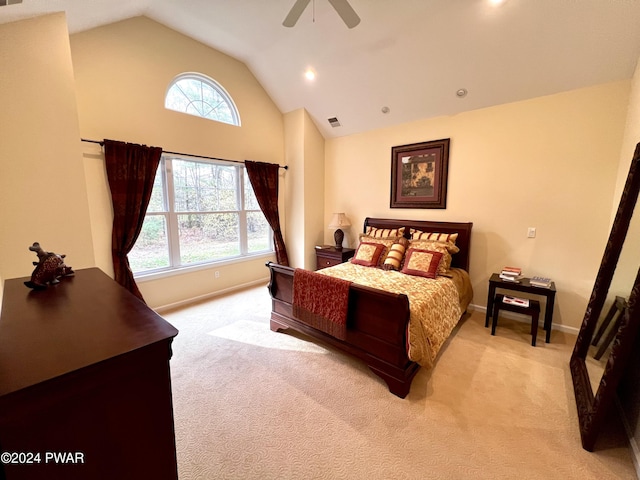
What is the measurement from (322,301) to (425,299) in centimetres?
93

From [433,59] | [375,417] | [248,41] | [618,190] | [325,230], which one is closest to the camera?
[375,417]

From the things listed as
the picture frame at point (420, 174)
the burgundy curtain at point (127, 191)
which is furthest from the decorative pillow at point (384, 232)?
the burgundy curtain at point (127, 191)

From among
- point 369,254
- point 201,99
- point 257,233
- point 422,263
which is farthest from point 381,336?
point 201,99

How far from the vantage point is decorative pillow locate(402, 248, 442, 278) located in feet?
10.1

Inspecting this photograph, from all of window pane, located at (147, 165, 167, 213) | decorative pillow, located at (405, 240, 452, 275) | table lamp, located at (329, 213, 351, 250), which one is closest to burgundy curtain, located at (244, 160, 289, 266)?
table lamp, located at (329, 213, 351, 250)

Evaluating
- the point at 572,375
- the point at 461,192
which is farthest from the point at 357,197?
the point at 572,375

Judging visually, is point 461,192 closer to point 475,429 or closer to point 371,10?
point 371,10

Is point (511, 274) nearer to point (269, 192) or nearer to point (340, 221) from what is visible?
point (340, 221)

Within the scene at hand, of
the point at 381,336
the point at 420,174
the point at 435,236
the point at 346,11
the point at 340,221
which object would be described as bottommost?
the point at 381,336

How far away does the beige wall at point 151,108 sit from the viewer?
3.00m

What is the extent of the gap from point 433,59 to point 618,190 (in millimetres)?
2344

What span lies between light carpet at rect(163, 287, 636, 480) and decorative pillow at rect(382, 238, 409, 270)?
1084 mm

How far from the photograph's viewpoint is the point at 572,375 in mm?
2275

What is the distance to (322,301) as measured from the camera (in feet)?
8.29
